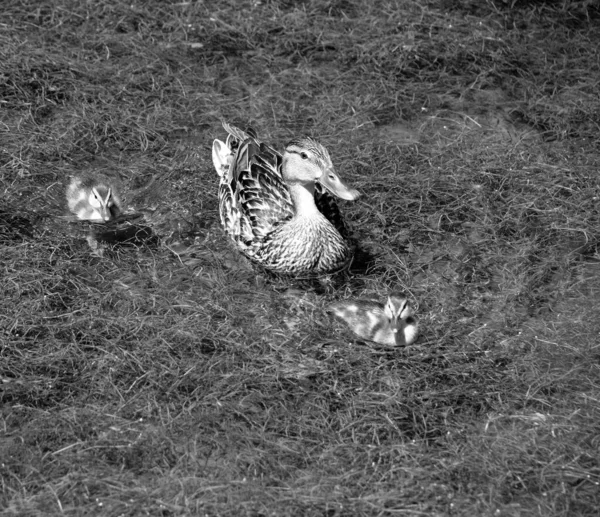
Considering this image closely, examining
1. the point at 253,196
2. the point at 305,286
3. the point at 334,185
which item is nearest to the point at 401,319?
the point at 305,286

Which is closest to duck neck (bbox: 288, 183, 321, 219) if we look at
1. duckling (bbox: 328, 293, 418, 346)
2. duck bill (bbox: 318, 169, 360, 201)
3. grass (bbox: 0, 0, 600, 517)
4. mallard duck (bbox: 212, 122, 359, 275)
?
mallard duck (bbox: 212, 122, 359, 275)

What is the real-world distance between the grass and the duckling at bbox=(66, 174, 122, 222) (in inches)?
4.5

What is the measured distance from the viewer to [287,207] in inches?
216

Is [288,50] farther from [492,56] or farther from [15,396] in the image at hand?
[15,396]

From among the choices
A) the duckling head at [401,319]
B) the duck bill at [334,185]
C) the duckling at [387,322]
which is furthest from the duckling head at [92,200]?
A: the duckling head at [401,319]

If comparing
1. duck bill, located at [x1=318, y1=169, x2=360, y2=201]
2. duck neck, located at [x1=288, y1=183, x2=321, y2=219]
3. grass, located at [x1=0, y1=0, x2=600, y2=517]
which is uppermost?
duck bill, located at [x1=318, y1=169, x2=360, y2=201]

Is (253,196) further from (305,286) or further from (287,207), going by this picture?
(305,286)

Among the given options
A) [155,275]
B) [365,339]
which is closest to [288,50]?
[155,275]

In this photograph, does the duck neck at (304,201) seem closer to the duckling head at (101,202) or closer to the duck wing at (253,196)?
the duck wing at (253,196)

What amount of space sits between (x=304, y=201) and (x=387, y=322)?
954 mm

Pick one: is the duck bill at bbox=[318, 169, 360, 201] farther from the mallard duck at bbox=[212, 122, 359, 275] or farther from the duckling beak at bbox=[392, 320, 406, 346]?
the duckling beak at bbox=[392, 320, 406, 346]

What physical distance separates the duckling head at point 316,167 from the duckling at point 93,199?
1.07 meters

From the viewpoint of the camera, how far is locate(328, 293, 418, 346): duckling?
4.74 m

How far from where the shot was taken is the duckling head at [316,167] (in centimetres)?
525
